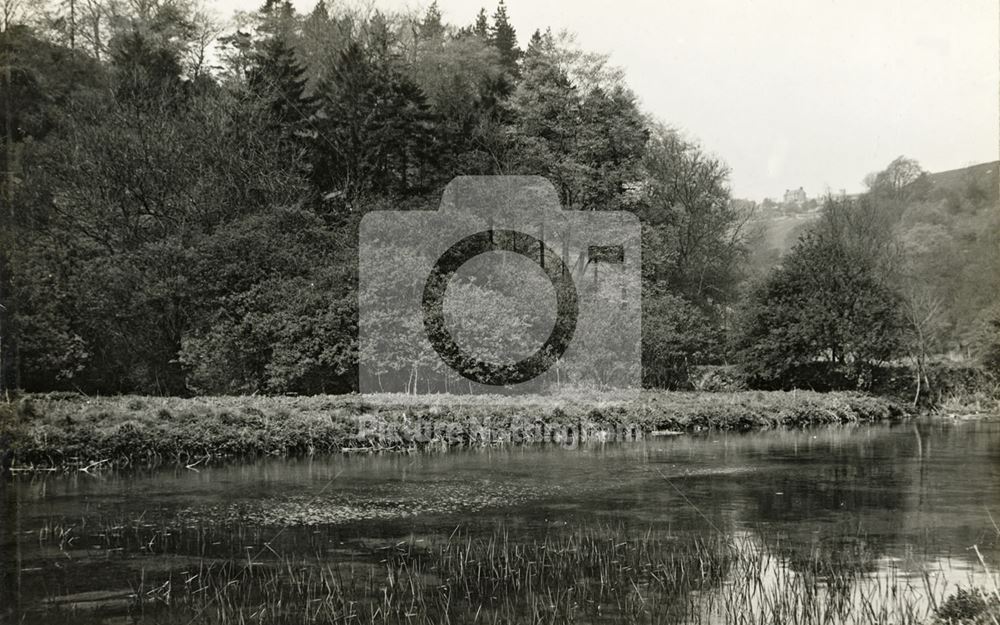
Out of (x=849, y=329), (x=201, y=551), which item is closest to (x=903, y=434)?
(x=849, y=329)

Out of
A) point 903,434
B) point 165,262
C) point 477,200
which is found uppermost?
point 477,200

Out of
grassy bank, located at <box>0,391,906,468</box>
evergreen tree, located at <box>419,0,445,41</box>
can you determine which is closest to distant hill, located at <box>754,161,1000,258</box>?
evergreen tree, located at <box>419,0,445,41</box>

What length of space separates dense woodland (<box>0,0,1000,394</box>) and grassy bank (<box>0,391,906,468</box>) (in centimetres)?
467

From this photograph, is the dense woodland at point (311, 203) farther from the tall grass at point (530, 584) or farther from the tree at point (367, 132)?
the tall grass at point (530, 584)

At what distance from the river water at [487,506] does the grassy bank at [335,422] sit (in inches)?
34.4

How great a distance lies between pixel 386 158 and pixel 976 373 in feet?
74.4

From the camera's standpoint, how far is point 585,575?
793cm

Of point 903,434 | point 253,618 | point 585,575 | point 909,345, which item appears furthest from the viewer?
point 909,345

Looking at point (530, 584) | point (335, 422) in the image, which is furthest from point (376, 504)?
point (335, 422)

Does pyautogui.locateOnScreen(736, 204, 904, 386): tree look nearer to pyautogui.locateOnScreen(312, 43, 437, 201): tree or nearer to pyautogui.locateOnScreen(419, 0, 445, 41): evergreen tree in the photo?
pyautogui.locateOnScreen(312, 43, 437, 201): tree

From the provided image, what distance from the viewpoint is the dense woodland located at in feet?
82.0

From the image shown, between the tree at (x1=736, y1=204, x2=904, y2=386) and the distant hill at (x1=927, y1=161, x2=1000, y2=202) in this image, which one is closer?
the tree at (x1=736, y1=204, x2=904, y2=386)

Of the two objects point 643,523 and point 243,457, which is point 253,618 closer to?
point 643,523

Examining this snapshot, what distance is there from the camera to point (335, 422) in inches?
695
